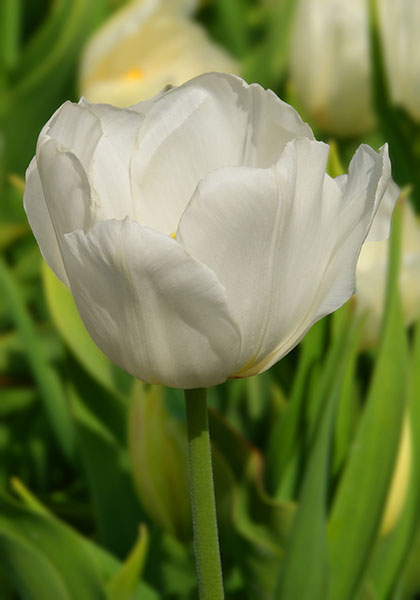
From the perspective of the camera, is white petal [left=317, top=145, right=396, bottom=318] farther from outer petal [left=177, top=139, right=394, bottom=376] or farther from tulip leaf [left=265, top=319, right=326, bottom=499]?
tulip leaf [left=265, top=319, right=326, bottom=499]

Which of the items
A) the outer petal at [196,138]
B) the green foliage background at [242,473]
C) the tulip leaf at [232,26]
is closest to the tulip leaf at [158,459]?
the green foliage background at [242,473]

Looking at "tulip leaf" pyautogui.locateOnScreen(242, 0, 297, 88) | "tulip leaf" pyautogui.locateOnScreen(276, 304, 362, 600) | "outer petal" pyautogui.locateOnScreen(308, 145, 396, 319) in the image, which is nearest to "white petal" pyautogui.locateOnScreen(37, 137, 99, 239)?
"outer petal" pyautogui.locateOnScreen(308, 145, 396, 319)

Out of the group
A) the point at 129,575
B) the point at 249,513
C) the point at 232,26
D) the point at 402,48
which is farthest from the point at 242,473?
the point at 232,26

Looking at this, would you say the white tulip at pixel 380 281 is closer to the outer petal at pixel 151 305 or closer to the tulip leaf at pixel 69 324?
the tulip leaf at pixel 69 324

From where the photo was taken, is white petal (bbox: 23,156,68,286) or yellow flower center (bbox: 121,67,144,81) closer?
white petal (bbox: 23,156,68,286)

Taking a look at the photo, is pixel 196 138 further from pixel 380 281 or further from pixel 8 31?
pixel 8 31

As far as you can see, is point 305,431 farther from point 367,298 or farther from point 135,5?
point 135,5
